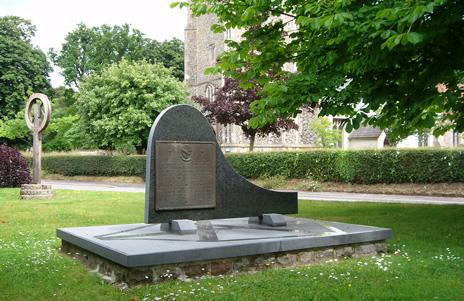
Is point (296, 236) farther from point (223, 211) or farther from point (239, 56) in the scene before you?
point (239, 56)

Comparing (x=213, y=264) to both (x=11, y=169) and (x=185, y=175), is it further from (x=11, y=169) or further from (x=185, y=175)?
(x=11, y=169)

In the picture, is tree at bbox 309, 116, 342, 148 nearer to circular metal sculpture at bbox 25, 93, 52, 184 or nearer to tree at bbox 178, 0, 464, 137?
circular metal sculpture at bbox 25, 93, 52, 184

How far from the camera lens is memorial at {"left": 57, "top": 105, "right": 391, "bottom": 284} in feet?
21.5

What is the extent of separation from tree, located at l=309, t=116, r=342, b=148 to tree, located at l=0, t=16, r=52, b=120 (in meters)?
28.0

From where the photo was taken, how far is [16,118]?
48844 mm

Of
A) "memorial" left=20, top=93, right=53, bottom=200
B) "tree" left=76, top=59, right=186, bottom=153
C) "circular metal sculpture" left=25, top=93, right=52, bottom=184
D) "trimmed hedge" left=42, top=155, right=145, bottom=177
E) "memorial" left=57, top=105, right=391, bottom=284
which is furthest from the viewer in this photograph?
"tree" left=76, top=59, right=186, bottom=153

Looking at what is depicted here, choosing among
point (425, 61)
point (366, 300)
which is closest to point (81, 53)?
point (425, 61)

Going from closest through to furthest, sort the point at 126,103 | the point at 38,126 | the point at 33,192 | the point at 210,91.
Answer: the point at 33,192
the point at 38,126
the point at 126,103
the point at 210,91

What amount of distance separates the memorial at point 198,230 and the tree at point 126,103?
→ 27.2 m

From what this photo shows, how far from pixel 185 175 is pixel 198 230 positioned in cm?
86

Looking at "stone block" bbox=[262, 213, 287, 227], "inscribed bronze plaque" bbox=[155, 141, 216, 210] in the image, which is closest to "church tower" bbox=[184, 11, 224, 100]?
"stone block" bbox=[262, 213, 287, 227]

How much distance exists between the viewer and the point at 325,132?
4394 cm

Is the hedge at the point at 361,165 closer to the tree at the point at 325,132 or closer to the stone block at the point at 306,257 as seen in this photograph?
the stone block at the point at 306,257

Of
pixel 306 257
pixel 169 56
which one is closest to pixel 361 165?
pixel 306 257
